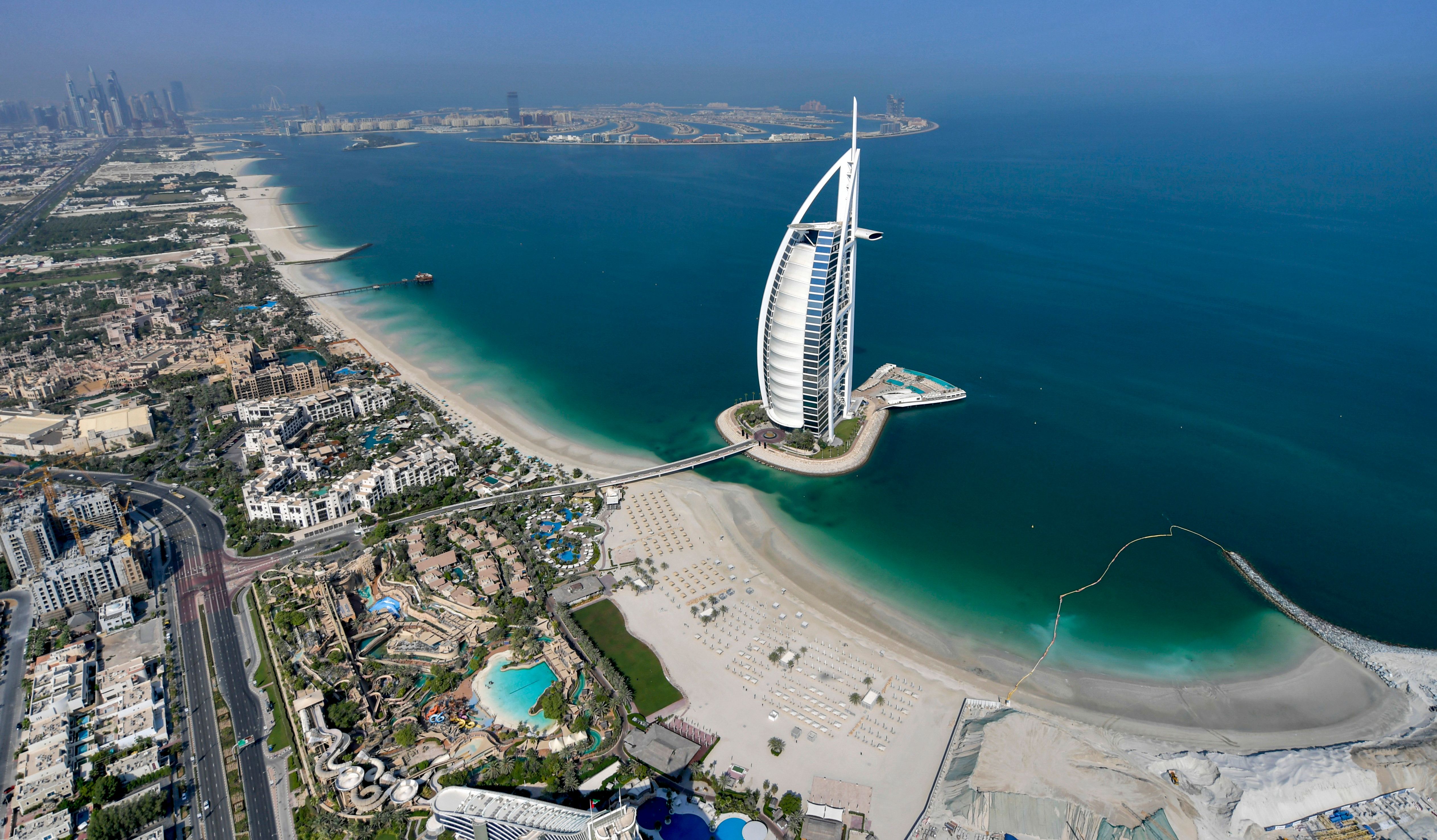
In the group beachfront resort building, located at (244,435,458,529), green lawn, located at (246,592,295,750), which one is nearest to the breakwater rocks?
green lawn, located at (246,592,295,750)

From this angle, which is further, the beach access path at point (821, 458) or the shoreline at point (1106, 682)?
the beach access path at point (821, 458)

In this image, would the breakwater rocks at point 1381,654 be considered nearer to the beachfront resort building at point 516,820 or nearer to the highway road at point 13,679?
the beachfront resort building at point 516,820

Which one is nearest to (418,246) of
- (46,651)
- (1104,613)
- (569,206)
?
(569,206)

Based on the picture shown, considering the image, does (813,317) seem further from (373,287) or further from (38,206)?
(38,206)

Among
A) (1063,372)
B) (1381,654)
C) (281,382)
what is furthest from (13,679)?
(1063,372)

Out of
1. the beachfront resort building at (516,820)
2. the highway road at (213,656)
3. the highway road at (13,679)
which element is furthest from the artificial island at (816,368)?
the highway road at (13,679)

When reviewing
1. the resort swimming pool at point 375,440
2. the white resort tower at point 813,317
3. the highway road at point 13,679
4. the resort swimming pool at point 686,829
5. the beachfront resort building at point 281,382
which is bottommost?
the resort swimming pool at point 686,829
